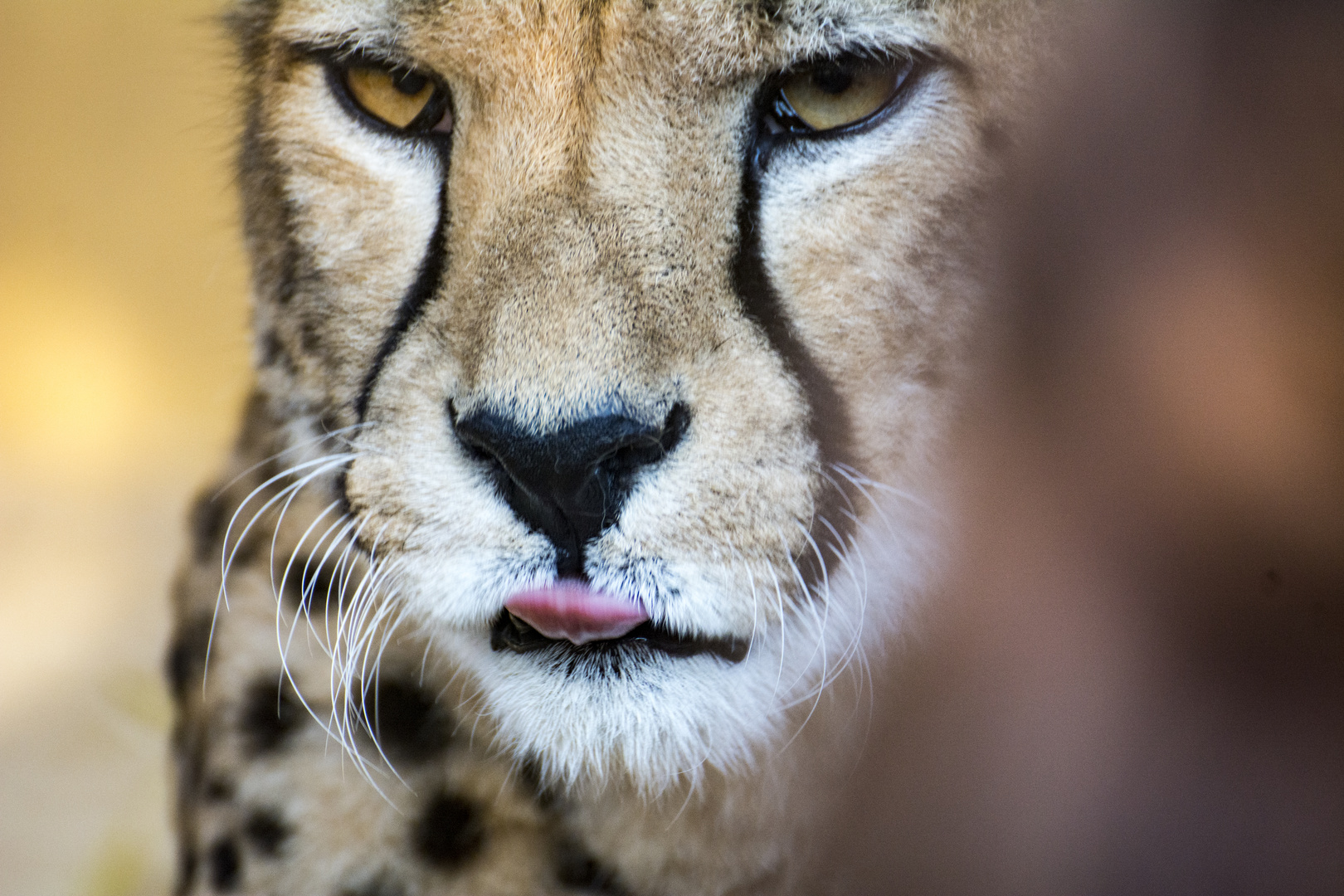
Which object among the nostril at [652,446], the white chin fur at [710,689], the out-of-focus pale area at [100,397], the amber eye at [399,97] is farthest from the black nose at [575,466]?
the out-of-focus pale area at [100,397]

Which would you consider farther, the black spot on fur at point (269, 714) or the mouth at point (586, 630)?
the black spot on fur at point (269, 714)

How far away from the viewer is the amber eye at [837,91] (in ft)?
1.91

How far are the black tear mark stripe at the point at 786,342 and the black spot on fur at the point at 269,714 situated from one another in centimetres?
43

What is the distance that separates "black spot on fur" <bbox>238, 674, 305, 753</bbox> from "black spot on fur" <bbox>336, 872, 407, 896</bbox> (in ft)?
0.39

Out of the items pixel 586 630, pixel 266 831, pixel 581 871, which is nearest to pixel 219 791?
pixel 266 831

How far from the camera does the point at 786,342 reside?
0.59 metres

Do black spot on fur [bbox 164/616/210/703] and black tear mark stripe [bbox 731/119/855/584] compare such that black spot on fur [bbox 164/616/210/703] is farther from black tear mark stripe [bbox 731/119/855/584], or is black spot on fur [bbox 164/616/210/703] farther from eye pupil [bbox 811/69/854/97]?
eye pupil [bbox 811/69/854/97]

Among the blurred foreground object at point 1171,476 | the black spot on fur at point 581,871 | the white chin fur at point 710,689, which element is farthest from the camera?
the black spot on fur at point 581,871

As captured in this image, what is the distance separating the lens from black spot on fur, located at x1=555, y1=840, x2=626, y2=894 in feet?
2.38

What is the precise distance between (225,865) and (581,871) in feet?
0.96

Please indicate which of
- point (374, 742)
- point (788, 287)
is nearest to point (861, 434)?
point (788, 287)

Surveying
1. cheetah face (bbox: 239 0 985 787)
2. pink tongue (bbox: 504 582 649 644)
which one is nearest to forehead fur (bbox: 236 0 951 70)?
cheetah face (bbox: 239 0 985 787)

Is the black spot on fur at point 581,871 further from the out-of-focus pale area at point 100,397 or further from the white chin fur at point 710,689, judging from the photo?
the out-of-focus pale area at point 100,397

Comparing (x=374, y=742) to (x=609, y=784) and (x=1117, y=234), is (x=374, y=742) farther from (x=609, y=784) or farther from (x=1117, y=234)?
(x=1117, y=234)
